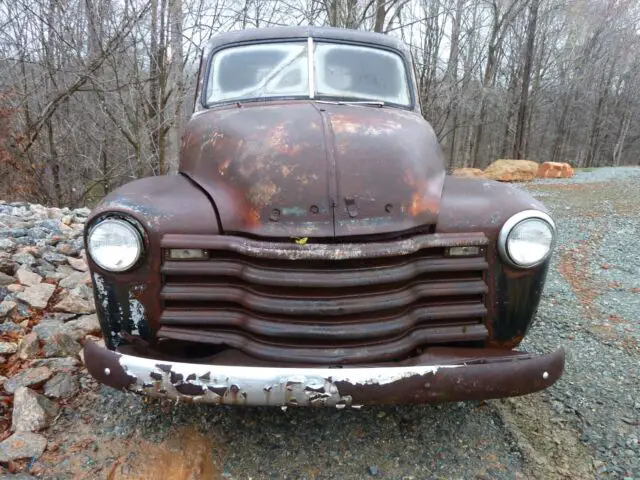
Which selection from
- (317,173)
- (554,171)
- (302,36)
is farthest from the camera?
(554,171)

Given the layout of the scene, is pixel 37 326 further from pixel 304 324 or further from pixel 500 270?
pixel 500 270

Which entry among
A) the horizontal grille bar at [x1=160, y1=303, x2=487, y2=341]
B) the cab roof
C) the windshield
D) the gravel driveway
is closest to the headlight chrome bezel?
the horizontal grille bar at [x1=160, y1=303, x2=487, y2=341]

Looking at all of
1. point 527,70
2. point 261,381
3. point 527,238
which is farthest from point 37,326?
point 527,70

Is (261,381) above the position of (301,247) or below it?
below

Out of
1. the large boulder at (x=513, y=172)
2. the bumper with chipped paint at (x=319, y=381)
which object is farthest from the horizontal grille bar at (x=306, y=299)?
the large boulder at (x=513, y=172)

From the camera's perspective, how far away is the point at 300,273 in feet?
6.71

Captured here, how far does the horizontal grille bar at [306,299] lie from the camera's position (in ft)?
6.70

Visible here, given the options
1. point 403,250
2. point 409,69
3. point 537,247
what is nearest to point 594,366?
point 537,247

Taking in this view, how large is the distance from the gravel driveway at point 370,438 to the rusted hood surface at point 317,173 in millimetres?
1137

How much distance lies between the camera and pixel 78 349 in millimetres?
3059

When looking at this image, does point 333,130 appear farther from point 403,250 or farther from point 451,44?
point 451,44

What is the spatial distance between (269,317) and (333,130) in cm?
→ 105

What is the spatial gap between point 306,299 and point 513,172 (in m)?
12.8

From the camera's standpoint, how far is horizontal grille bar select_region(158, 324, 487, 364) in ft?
6.73
